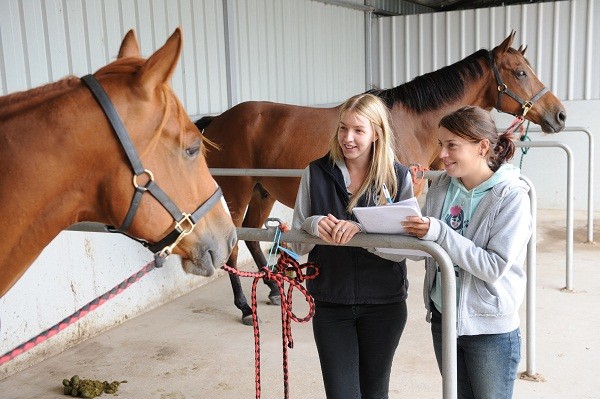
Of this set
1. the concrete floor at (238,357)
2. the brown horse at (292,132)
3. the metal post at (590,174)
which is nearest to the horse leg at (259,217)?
the brown horse at (292,132)

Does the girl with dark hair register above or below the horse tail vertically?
below

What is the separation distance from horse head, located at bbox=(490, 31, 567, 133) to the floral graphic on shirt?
2.82 metres

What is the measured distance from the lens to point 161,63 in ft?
3.79

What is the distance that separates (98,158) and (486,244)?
93cm

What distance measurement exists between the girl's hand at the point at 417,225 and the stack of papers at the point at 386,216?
1cm

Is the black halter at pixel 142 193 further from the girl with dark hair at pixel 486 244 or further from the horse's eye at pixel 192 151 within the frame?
the girl with dark hair at pixel 486 244

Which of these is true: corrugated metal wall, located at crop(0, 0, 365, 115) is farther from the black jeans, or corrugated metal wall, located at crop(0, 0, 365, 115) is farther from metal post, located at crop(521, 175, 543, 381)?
metal post, located at crop(521, 175, 543, 381)

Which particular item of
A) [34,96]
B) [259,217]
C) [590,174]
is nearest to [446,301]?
[34,96]

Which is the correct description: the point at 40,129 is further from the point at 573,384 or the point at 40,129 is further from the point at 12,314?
the point at 573,384

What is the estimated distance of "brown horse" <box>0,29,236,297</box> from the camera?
3.77 ft

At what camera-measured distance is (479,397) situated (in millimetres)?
1555

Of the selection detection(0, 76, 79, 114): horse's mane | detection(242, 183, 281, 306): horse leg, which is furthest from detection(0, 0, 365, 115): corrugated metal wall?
detection(0, 76, 79, 114): horse's mane

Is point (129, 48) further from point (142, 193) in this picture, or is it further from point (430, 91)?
point (430, 91)

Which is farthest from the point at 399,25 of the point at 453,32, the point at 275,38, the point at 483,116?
the point at 483,116
